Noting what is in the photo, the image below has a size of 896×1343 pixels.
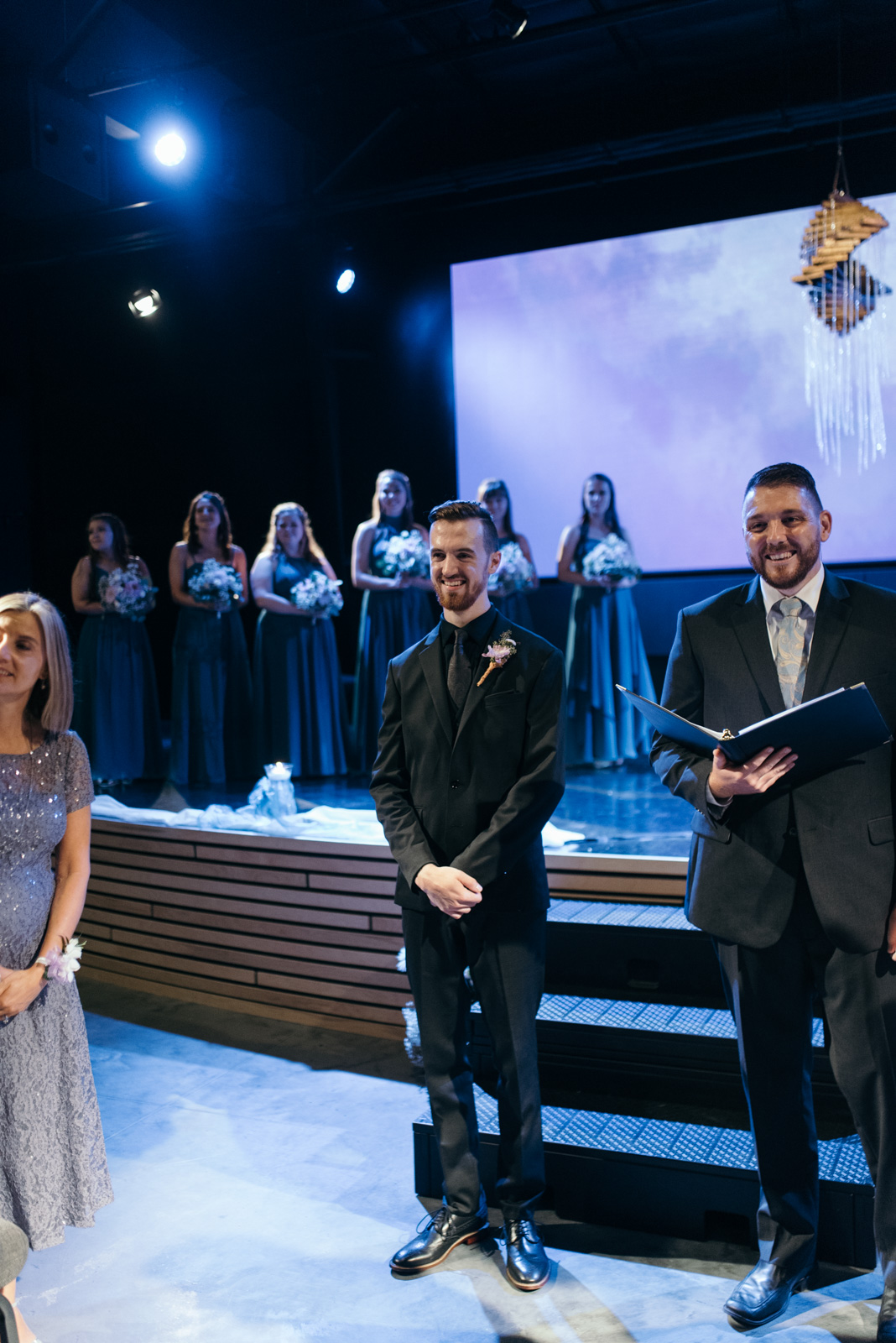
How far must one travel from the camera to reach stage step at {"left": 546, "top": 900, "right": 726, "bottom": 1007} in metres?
3.29

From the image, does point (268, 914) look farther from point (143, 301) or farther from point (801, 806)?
point (143, 301)

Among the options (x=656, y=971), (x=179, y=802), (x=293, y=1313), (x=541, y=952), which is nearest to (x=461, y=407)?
(x=179, y=802)

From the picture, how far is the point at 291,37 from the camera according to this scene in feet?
20.4

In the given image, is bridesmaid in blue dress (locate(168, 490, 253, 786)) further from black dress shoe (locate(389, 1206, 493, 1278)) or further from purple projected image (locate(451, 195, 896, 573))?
black dress shoe (locate(389, 1206, 493, 1278))

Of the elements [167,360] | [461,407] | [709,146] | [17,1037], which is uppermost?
[709,146]

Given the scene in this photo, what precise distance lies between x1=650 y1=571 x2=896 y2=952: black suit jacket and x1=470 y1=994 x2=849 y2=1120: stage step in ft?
2.87

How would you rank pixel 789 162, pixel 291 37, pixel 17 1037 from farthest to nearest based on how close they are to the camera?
1. pixel 789 162
2. pixel 291 37
3. pixel 17 1037

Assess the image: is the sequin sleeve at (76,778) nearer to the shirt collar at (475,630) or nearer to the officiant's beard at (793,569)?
the shirt collar at (475,630)

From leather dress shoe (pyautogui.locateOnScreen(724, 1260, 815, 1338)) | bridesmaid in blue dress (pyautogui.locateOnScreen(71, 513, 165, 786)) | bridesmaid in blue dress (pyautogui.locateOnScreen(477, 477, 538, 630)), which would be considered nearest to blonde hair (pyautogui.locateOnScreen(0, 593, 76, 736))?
leather dress shoe (pyautogui.locateOnScreen(724, 1260, 815, 1338))

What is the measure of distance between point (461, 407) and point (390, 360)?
755 mm

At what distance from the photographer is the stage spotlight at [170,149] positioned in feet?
22.6

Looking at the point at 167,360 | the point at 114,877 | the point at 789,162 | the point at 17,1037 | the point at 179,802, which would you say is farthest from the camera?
the point at 167,360

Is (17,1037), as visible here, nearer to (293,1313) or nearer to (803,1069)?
(293,1313)

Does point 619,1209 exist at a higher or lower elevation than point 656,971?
lower
